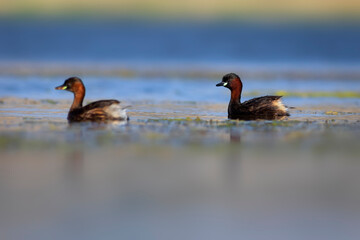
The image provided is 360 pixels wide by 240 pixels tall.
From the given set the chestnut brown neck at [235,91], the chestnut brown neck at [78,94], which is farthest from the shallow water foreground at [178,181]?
the chestnut brown neck at [235,91]

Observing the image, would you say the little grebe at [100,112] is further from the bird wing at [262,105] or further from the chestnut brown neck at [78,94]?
the bird wing at [262,105]

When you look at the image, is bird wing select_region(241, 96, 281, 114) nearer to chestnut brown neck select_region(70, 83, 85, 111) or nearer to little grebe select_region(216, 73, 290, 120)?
little grebe select_region(216, 73, 290, 120)

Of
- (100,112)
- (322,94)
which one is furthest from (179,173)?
(322,94)

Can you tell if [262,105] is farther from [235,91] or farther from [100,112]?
[100,112]

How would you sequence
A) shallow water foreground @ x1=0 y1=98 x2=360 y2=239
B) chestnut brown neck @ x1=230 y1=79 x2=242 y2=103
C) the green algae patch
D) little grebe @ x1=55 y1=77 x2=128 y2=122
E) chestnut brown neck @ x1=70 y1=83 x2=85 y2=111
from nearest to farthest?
shallow water foreground @ x1=0 y1=98 x2=360 y2=239
little grebe @ x1=55 y1=77 x2=128 y2=122
chestnut brown neck @ x1=70 y1=83 x2=85 y2=111
chestnut brown neck @ x1=230 y1=79 x2=242 y2=103
the green algae patch

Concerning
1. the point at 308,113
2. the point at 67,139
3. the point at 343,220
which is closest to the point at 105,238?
the point at 343,220

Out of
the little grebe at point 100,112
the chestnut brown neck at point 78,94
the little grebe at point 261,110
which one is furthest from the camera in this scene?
the little grebe at point 261,110

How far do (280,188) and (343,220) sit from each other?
140cm

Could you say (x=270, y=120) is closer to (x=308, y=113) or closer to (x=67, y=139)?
(x=308, y=113)

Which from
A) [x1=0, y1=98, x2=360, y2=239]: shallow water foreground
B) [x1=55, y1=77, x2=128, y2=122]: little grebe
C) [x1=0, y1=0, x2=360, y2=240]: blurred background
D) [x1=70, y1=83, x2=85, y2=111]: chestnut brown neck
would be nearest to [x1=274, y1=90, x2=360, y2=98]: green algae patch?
[x1=0, y1=0, x2=360, y2=240]: blurred background

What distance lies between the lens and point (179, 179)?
935 centimetres

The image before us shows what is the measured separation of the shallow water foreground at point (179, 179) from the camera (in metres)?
7.36

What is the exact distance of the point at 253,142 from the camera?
1236 centimetres

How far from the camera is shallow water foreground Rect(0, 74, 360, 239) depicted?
7355 mm
